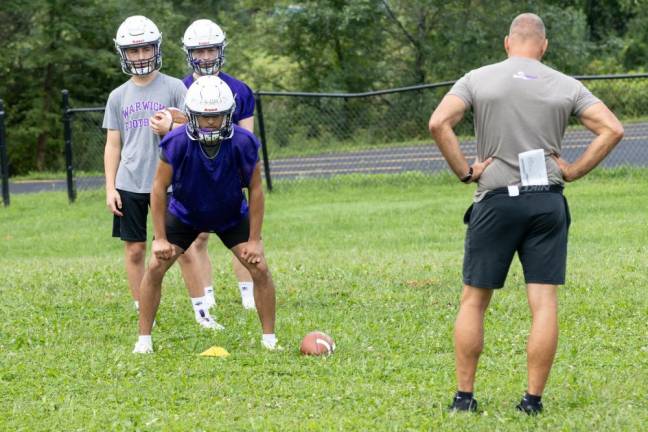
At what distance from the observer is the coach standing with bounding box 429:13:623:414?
5.30 metres

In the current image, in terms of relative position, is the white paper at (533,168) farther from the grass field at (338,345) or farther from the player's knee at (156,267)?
the player's knee at (156,267)

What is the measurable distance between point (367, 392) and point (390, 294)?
3.11 m

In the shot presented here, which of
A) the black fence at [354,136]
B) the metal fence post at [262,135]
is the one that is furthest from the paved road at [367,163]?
the metal fence post at [262,135]

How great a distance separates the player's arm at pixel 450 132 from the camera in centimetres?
530

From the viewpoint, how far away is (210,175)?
6734 millimetres

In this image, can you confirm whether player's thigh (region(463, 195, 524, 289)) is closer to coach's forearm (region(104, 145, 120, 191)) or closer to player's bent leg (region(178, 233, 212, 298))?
player's bent leg (region(178, 233, 212, 298))

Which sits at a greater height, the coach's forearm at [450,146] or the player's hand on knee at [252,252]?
the coach's forearm at [450,146]

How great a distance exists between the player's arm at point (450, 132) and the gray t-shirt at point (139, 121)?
298cm

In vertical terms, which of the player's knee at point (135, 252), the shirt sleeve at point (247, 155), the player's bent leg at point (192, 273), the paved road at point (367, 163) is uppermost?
the shirt sleeve at point (247, 155)

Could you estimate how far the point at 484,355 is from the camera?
6.93m

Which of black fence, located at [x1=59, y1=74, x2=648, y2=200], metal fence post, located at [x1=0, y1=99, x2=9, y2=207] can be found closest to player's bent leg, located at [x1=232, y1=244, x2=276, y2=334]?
black fence, located at [x1=59, y1=74, x2=648, y2=200]

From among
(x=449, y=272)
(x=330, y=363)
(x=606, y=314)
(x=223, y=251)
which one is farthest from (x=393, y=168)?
(x=330, y=363)

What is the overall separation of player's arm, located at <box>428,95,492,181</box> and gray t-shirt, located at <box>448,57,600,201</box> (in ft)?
0.12

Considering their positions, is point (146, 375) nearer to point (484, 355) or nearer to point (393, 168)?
point (484, 355)
